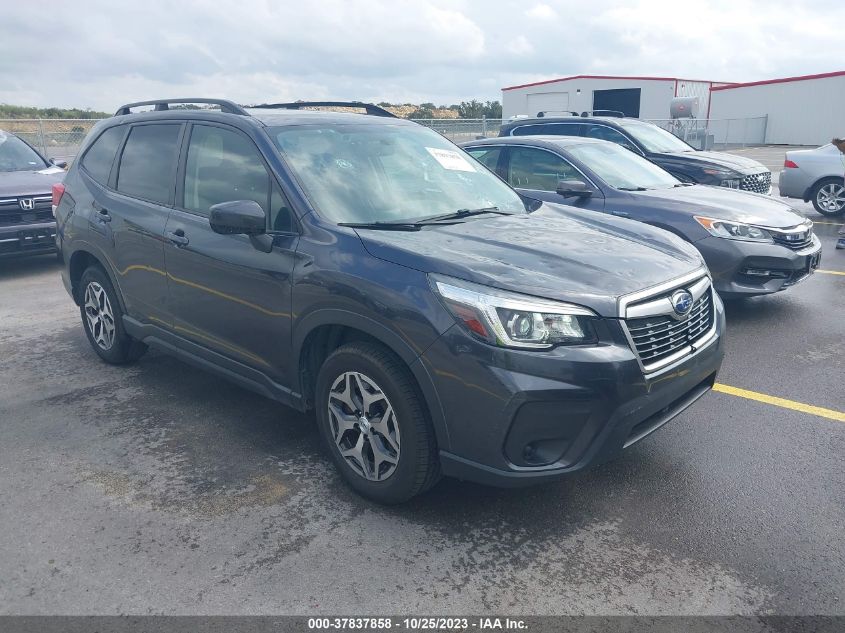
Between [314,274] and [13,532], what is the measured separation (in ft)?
5.86

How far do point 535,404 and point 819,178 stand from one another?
1174 centimetres

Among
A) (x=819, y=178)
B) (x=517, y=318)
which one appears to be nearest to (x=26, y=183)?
(x=517, y=318)

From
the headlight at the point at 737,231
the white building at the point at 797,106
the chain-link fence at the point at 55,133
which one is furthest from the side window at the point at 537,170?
the white building at the point at 797,106

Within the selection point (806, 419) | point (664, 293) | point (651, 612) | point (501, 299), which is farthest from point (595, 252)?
point (806, 419)

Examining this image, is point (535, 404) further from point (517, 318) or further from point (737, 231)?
point (737, 231)

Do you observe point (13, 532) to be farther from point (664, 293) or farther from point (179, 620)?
point (664, 293)

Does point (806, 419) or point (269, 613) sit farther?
point (806, 419)

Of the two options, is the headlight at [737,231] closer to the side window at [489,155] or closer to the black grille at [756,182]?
the side window at [489,155]

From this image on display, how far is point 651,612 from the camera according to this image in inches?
102

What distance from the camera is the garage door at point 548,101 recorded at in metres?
45.0

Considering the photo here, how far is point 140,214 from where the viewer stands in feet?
14.7

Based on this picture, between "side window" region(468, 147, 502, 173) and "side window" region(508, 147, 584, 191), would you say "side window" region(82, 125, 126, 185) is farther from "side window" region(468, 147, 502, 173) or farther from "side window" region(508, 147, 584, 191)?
"side window" region(508, 147, 584, 191)

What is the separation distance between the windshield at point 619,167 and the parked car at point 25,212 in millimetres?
6173

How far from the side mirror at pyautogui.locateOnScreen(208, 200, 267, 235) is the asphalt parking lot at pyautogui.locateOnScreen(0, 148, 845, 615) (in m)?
1.28
